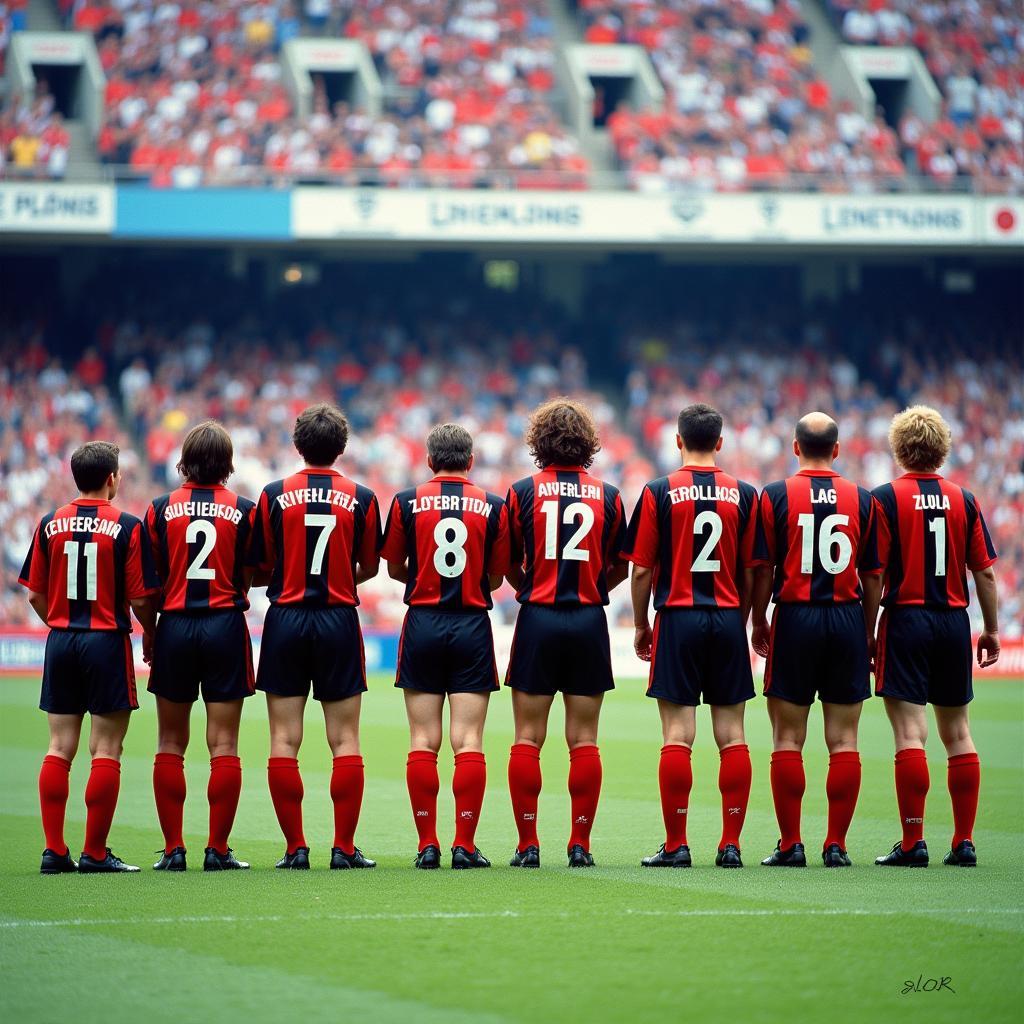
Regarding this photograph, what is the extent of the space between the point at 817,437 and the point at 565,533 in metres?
1.26

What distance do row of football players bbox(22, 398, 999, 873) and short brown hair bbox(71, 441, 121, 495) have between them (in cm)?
1

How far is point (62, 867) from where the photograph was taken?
727 cm

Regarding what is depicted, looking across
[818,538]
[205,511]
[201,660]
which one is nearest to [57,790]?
[201,660]

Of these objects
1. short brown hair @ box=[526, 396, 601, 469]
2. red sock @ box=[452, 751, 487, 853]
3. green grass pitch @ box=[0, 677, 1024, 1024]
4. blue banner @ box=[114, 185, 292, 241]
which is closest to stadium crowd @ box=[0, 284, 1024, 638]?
blue banner @ box=[114, 185, 292, 241]

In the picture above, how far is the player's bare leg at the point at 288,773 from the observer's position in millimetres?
7172

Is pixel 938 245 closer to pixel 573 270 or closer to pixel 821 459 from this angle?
pixel 573 270

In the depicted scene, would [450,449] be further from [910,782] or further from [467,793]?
[910,782]

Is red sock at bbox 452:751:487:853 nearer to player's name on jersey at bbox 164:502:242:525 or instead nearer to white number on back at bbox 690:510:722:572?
white number on back at bbox 690:510:722:572

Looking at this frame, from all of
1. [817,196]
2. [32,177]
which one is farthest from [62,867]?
[817,196]

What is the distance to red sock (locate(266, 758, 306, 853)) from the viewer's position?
7.16m

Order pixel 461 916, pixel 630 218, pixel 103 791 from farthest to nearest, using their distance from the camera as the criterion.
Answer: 1. pixel 630 218
2. pixel 103 791
3. pixel 461 916

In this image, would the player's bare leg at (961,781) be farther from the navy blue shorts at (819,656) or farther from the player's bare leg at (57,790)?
the player's bare leg at (57,790)

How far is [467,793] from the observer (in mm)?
7227

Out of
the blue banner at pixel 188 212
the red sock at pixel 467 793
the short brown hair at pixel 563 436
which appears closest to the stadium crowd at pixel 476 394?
the blue banner at pixel 188 212
